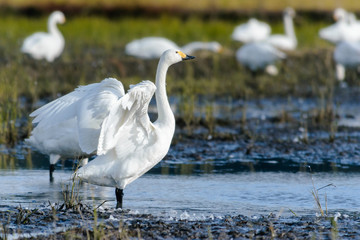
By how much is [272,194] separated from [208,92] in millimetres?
7023

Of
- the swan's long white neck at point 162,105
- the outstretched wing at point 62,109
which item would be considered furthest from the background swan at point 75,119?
the swan's long white neck at point 162,105

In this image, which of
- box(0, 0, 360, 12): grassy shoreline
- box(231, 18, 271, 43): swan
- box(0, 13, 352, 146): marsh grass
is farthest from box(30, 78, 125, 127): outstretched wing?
box(0, 0, 360, 12): grassy shoreline

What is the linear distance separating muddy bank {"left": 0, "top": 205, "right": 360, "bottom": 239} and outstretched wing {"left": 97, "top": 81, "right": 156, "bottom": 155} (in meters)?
0.62

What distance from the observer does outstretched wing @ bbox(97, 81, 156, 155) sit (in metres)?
5.64

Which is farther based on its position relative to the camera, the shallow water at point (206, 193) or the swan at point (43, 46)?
the swan at point (43, 46)

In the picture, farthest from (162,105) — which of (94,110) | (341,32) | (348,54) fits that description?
(341,32)

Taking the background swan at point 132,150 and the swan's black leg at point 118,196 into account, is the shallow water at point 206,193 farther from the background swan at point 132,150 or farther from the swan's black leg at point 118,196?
the background swan at point 132,150

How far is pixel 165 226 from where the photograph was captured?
5.43m

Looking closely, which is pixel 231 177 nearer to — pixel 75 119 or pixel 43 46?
pixel 75 119

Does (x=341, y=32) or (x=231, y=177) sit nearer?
(x=231, y=177)

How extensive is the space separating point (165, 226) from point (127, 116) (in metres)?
1.09

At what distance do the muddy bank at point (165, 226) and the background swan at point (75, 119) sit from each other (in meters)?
0.73

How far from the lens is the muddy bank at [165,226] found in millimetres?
5188

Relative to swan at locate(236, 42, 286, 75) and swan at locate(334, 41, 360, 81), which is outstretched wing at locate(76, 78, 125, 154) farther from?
swan at locate(334, 41, 360, 81)
